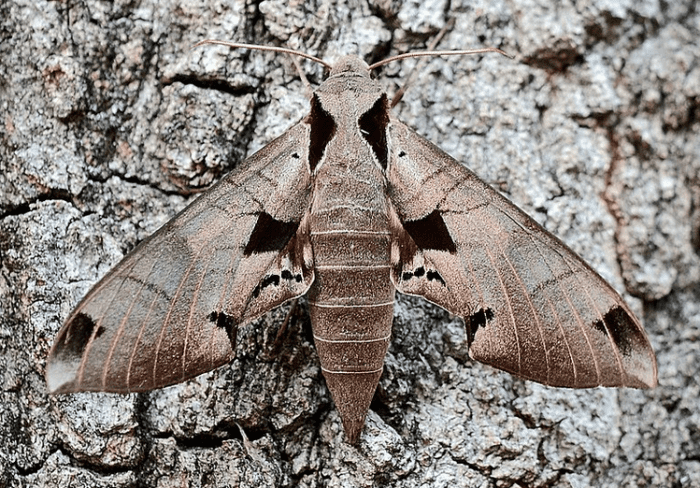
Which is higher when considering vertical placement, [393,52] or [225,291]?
[393,52]

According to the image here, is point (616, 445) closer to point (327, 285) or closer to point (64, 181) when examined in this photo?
point (327, 285)

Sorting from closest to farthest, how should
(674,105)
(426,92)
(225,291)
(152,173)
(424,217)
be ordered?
(225,291) → (424,217) → (152,173) → (426,92) → (674,105)

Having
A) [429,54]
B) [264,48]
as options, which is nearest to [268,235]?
[264,48]

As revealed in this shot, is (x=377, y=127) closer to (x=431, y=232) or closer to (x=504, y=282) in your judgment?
(x=431, y=232)

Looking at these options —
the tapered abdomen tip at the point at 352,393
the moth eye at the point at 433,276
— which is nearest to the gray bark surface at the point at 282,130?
the tapered abdomen tip at the point at 352,393

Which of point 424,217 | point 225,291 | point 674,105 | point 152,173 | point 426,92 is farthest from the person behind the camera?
point 674,105

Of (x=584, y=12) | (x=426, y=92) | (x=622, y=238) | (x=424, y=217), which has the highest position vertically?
(x=584, y=12)

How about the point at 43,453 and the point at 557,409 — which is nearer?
the point at 43,453

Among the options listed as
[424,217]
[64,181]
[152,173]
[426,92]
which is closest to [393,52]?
[426,92]
